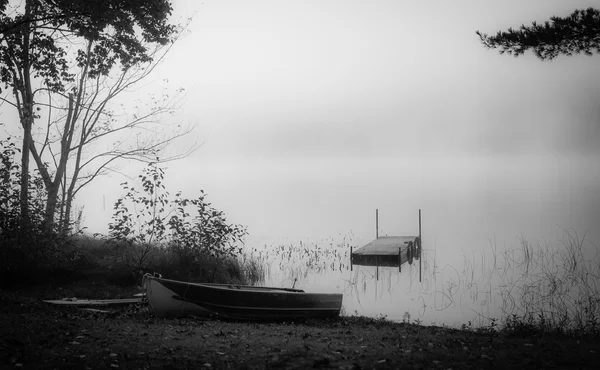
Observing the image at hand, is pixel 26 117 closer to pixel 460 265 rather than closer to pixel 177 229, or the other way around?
pixel 177 229

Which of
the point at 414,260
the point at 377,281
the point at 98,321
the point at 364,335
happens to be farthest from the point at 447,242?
the point at 98,321

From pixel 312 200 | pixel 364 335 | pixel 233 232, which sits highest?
pixel 312 200

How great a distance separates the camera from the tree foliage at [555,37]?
39.4 ft

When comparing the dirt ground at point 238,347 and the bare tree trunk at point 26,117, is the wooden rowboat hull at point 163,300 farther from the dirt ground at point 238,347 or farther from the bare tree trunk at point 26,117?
the bare tree trunk at point 26,117

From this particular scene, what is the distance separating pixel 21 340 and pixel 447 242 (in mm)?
27188

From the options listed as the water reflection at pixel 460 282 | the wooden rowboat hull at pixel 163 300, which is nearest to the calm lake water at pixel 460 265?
the water reflection at pixel 460 282

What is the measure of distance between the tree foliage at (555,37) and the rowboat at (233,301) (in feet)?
26.3

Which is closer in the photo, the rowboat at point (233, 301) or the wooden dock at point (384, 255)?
the rowboat at point (233, 301)

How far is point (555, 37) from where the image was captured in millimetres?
12273

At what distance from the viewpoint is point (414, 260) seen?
87.6 ft

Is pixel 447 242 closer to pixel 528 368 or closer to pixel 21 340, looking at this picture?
pixel 528 368

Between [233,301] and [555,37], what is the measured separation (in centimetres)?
1021

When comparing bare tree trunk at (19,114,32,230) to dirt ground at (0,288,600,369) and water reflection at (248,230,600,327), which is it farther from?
water reflection at (248,230,600,327)

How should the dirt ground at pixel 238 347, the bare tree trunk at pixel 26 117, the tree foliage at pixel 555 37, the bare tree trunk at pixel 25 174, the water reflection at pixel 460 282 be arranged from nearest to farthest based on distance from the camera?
the dirt ground at pixel 238 347, the tree foliage at pixel 555 37, the bare tree trunk at pixel 25 174, the water reflection at pixel 460 282, the bare tree trunk at pixel 26 117
